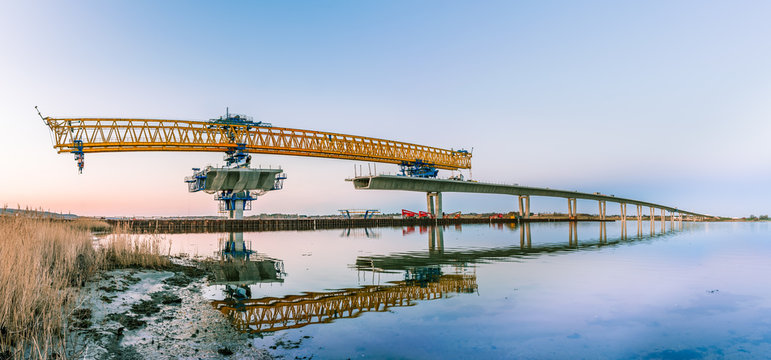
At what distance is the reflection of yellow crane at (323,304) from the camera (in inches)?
352

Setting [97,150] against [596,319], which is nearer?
[596,319]

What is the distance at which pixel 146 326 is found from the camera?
8031mm

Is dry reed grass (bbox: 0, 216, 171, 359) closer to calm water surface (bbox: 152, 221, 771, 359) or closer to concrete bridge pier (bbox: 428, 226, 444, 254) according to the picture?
calm water surface (bbox: 152, 221, 771, 359)

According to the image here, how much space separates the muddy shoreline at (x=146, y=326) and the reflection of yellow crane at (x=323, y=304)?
1.83 feet

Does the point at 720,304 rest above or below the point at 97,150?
below

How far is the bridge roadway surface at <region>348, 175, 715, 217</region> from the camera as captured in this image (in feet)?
240

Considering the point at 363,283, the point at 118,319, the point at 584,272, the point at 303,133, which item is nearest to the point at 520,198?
the point at 303,133

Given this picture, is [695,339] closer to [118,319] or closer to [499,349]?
[499,349]

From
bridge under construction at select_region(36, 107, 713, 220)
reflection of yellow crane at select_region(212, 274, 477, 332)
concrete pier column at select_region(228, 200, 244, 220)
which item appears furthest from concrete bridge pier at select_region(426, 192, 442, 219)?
reflection of yellow crane at select_region(212, 274, 477, 332)

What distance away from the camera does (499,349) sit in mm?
7320

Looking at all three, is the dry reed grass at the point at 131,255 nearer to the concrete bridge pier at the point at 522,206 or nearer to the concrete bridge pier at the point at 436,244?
the concrete bridge pier at the point at 436,244

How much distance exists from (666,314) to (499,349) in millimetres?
5866

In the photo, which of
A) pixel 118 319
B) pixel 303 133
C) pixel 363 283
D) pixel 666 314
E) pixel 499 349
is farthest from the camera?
pixel 303 133

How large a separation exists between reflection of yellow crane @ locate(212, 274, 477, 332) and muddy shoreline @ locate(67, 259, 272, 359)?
0.56m
